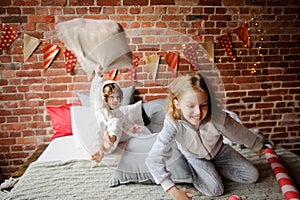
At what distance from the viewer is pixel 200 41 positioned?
236 cm

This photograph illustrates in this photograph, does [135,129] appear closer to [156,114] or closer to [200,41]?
[156,114]

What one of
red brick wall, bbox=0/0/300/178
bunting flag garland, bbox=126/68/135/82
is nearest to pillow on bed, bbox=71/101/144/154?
bunting flag garland, bbox=126/68/135/82

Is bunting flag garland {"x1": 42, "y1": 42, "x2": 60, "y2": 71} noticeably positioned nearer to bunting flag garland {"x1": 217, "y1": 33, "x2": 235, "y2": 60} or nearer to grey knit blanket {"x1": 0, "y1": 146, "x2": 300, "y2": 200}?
grey knit blanket {"x1": 0, "y1": 146, "x2": 300, "y2": 200}

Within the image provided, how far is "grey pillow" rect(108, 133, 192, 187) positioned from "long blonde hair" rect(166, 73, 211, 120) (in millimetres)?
138

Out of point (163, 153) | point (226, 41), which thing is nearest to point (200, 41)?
point (226, 41)

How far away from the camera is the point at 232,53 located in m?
2.43

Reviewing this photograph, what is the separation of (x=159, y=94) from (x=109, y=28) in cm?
29

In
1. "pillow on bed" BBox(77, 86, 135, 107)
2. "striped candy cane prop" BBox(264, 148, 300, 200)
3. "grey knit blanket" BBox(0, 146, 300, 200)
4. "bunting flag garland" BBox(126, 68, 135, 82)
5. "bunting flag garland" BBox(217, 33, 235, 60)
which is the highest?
"bunting flag garland" BBox(217, 33, 235, 60)

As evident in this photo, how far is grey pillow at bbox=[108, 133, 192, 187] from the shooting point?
1086 mm

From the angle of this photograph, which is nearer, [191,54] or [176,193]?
[191,54]

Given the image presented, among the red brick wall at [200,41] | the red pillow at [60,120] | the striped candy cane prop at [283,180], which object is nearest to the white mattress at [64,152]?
the red pillow at [60,120]

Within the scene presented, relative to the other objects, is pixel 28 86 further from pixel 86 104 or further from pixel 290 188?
pixel 290 188

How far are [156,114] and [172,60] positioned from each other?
0.21 metres

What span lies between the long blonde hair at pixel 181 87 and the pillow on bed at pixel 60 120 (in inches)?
52.0
